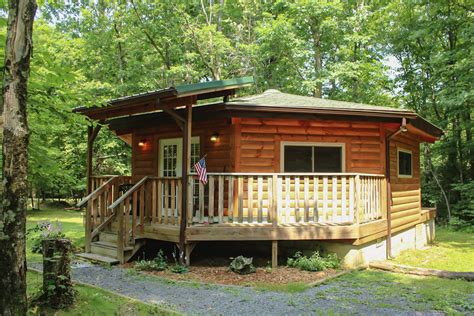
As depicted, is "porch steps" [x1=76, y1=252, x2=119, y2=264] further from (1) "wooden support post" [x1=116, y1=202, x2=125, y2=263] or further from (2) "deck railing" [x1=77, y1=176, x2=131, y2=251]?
(2) "deck railing" [x1=77, y1=176, x2=131, y2=251]

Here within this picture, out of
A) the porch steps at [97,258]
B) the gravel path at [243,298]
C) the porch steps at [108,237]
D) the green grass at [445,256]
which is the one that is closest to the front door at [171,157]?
the porch steps at [108,237]

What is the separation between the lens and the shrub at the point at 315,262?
7039mm

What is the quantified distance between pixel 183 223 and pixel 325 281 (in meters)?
2.73

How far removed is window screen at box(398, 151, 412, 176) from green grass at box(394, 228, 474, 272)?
222cm

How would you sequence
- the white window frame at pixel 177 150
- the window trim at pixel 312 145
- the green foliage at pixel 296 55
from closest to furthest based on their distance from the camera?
the window trim at pixel 312 145, the white window frame at pixel 177 150, the green foliage at pixel 296 55

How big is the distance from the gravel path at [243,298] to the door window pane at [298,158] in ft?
9.48

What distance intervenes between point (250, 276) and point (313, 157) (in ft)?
10.9

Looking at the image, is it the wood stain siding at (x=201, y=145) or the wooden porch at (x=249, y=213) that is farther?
the wood stain siding at (x=201, y=145)

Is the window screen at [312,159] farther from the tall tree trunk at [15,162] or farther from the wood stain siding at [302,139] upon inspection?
the tall tree trunk at [15,162]

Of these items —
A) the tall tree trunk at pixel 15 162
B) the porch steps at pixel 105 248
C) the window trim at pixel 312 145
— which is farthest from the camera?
the window trim at pixel 312 145

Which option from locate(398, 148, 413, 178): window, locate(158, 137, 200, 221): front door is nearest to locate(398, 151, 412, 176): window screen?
locate(398, 148, 413, 178): window

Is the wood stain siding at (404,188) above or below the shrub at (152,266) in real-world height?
above

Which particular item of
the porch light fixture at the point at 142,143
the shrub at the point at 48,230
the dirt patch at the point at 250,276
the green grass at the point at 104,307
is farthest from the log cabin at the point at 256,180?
the green grass at the point at 104,307

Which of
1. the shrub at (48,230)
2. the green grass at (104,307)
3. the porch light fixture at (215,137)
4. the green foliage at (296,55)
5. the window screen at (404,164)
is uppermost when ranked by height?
the green foliage at (296,55)
